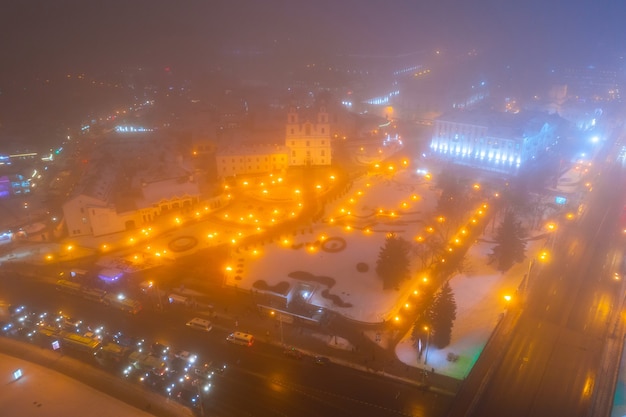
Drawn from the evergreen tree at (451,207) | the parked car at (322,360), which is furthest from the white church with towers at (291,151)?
the parked car at (322,360)

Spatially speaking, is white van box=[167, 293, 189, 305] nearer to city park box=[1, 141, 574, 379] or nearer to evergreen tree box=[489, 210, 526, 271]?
city park box=[1, 141, 574, 379]

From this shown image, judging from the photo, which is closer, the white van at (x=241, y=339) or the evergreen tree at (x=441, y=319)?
the evergreen tree at (x=441, y=319)

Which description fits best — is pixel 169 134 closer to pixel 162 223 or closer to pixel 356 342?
pixel 162 223

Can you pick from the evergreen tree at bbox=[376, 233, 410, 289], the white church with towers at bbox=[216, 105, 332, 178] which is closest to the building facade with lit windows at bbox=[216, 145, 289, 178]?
the white church with towers at bbox=[216, 105, 332, 178]

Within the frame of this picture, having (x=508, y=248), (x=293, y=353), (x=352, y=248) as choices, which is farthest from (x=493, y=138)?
(x=293, y=353)

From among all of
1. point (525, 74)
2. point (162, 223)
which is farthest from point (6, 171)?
point (525, 74)

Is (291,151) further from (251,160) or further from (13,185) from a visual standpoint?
(13,185)

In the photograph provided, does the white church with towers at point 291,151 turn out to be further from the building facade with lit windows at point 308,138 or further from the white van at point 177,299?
the white van at point 177,299
